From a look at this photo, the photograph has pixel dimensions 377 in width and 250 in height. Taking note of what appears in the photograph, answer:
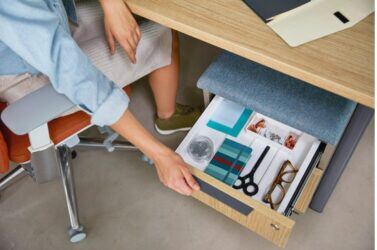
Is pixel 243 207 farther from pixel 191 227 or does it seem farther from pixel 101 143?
pixel 101 143

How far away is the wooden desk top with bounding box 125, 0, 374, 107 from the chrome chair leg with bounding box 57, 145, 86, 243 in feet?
2.11

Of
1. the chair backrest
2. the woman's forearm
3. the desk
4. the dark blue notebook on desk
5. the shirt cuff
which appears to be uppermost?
the dark blue notebook on desk

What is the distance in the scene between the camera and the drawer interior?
1093mm

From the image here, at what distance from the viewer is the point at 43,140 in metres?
1.00

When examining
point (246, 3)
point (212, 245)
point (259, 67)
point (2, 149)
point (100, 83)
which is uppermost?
point (246, 3)

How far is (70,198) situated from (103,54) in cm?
53

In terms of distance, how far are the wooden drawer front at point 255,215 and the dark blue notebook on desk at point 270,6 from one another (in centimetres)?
40

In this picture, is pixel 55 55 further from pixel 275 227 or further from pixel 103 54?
pixel 275 227

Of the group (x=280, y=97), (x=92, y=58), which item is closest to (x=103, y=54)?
(x=92, y=58)

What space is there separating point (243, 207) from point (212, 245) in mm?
421

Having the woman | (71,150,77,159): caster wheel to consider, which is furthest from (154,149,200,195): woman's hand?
(71,150,77,159): caster wheel

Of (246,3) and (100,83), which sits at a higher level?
(246,3)

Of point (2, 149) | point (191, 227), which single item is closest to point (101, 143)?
point (191, 227)

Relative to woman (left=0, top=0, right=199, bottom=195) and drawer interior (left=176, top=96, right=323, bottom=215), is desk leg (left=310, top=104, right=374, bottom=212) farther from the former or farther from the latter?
woman (left=0, top=0, right=199, bottom=195)
